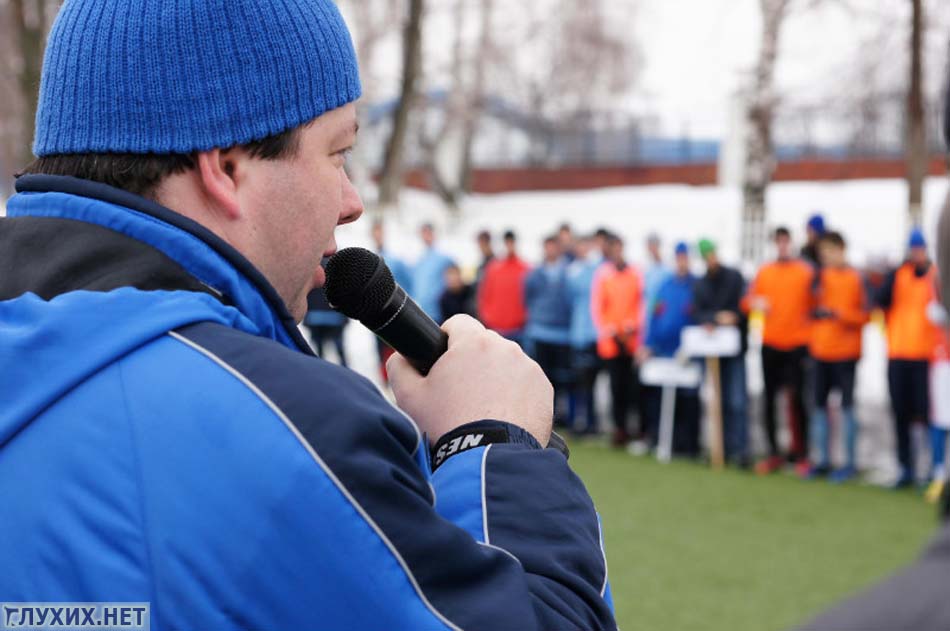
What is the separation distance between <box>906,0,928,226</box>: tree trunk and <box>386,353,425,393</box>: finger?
53.9 ft

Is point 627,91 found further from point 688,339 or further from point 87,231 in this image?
point 87,231

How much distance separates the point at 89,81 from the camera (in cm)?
142

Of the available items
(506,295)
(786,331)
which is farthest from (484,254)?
(786,331)

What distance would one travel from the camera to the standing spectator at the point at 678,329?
39.5 ft

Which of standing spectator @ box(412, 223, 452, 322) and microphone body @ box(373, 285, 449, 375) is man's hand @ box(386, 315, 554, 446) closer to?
microphone body @ box(373, 285, 449, 375)

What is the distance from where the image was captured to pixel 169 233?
53.4 inches

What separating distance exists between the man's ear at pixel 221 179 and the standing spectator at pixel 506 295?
13.0 m

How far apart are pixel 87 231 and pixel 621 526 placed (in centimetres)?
817

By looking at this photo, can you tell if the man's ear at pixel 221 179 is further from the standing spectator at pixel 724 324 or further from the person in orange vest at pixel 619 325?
the person in orange vest at pixel 619 325

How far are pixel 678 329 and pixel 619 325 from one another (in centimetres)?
97

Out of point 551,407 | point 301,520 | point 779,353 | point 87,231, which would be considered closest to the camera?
point 301,520

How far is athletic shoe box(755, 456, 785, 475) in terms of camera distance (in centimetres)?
1134

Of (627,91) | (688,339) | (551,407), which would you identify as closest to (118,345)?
(551,407)

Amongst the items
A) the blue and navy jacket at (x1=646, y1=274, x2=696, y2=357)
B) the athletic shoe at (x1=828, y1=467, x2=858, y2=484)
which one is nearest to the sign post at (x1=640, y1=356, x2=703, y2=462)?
the blue and navy jacket at (x1=646, y1=274, x2=696, y2=357)
